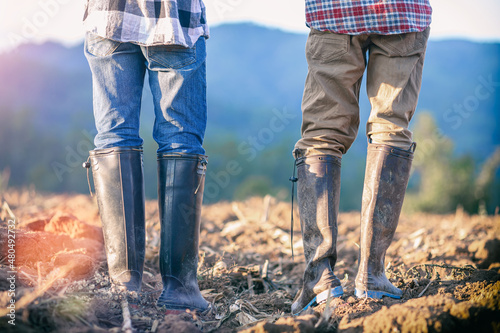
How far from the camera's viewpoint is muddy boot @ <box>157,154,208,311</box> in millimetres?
1908

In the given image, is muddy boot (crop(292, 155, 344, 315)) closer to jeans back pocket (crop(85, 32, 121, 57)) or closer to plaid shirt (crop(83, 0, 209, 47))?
plaid shirt (crop(83, 0, 209, 47))

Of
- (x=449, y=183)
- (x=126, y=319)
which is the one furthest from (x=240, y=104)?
(x=126, y=319)

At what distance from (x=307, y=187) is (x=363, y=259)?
0.43 m

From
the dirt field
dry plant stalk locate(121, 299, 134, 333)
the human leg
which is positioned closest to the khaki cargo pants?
the dirt field

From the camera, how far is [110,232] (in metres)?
1.90

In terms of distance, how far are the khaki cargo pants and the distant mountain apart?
1384 inches

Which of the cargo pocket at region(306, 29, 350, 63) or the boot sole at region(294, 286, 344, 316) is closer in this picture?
the boot sole at region(294, 286, 344, 316)

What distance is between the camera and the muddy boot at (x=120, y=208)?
A: 1880 mm

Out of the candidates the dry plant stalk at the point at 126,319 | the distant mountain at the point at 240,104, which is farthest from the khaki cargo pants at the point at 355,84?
the distant mountain at the point at 240,104

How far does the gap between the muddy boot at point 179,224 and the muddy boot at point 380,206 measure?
2.61 ft

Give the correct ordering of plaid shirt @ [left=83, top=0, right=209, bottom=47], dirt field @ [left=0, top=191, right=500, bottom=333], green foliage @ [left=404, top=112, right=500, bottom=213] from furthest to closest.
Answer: green foliage @ [left=404, top=112, right=500, bottom=213], plaid shirt @ [left=83, top=0, right=209, bottom=47], dirt field @ [left=0, top=191, right=500, bottom=333]

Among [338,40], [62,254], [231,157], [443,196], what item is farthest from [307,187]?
[231,157]

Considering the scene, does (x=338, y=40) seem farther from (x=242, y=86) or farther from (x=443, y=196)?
(x=242, y=86)

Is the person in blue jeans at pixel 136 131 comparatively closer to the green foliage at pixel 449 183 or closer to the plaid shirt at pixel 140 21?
the plaid shirt at pixel 140 21
